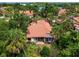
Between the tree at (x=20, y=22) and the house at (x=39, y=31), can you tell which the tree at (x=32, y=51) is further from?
the tree at (x=20, y=22)

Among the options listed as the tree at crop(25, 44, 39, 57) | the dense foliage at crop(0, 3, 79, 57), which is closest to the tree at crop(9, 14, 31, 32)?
the dense foliage at crop(0, 3, 79, 57)

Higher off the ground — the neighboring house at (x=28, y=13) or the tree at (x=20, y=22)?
the neighboring house at (x=28, y=13)

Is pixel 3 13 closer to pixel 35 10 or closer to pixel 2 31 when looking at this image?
pixel 2 31

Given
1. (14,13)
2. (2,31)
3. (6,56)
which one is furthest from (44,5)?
(6,56)

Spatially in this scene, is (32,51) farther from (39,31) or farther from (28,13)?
(28,13)

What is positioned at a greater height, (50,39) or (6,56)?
(50,39)

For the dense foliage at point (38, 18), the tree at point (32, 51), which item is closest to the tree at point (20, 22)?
the dense foliage at point (38, 18)

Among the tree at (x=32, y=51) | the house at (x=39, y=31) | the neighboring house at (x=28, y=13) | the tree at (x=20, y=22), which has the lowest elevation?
the tree at (x=32, y=51)

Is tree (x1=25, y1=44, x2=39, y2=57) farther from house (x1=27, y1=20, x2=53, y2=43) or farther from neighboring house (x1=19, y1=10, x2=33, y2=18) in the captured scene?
neighboring house (x1=19, y1=10, x2=33, y2=18)
